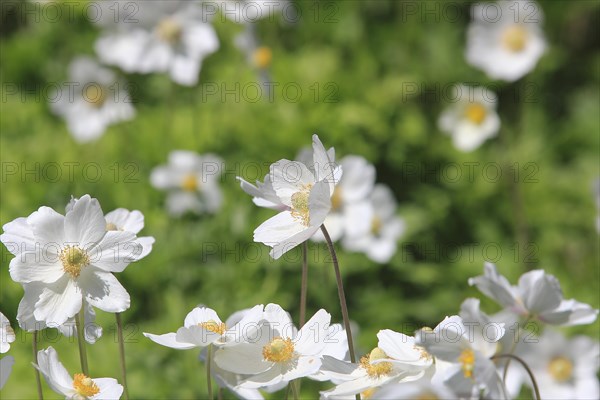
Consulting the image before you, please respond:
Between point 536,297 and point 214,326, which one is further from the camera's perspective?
point 536,297

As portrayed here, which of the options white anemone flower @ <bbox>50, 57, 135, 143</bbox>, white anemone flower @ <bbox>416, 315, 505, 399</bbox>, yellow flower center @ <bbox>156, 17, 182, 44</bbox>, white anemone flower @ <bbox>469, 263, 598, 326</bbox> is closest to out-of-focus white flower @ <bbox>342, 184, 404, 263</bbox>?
yellow flower center @ <bbox>156, 17, 182, 44</bbox>

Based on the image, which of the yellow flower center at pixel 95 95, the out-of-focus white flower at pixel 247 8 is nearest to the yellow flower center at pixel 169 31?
the out-of-focus white flower at pixel 247 8

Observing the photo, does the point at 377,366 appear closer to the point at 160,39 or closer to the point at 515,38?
the point at 160,39

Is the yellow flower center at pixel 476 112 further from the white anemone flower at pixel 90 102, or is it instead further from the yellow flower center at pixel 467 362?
the yellow flower center at pixel 467 362

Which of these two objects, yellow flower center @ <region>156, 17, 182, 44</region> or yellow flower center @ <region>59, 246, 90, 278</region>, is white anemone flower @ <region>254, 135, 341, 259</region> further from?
yellow flower center @ <region>156, 17, 182, 44</region>

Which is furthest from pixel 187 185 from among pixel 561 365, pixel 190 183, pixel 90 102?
pixel 561 365

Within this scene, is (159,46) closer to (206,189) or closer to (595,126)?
(206,189)

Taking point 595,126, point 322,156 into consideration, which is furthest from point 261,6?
point 322,156
